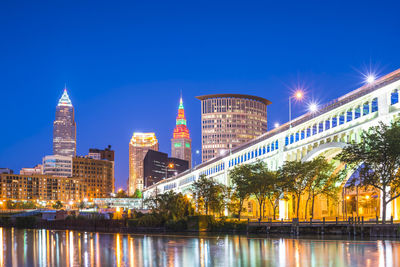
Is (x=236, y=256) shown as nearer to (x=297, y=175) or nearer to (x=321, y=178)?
(x=297, y=175)

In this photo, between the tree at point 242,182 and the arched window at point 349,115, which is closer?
the arched window at point 349,115

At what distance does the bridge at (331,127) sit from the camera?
217 ft

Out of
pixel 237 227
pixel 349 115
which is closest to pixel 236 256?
pixel 237 227

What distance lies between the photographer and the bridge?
66250 millimetres

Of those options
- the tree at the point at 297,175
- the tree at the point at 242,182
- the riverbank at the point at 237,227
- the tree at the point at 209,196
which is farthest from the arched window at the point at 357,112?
the tree at the point at 209,196

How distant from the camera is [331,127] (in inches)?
3189

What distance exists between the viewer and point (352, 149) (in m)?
63.1

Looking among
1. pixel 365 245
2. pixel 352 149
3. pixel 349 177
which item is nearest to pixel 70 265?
pixel 365 245

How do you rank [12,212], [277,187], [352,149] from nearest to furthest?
[352,149] < [277,187] < [12,212]

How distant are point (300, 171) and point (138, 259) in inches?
1739

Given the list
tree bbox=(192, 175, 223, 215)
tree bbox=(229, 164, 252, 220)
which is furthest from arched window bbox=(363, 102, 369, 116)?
tree bbox=(192, 175, 223, 215)

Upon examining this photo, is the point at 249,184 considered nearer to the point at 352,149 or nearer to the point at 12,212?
the point at 352,149

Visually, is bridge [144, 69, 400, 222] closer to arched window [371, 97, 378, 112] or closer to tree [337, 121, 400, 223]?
arched window [371, 97, 378, 112]

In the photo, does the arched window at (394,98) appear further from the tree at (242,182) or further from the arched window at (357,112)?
the tree at (242,182)
